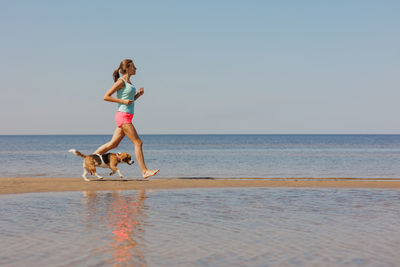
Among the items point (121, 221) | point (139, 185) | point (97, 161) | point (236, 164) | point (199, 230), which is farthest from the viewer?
point (236, 164)

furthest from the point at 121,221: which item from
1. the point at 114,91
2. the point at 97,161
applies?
the point at 97,161

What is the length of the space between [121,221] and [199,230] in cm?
115

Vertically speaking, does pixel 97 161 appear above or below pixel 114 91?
below

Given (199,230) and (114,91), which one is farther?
(114,91)

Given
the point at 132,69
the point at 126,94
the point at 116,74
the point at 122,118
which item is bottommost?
the point at 122,118

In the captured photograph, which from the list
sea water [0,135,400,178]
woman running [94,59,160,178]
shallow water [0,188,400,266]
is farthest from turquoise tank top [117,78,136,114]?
sea water [0,135,400,178]

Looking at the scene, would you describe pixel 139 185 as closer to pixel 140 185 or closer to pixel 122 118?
pixel 140 185

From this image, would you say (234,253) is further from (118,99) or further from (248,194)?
(118,99)

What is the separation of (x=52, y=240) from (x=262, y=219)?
2.73 meters

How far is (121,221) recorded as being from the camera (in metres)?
6.02

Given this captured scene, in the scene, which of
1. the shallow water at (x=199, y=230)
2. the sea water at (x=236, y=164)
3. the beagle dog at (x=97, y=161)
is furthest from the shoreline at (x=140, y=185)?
the sea water at (x=236, y=164)

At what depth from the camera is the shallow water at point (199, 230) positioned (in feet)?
13.9

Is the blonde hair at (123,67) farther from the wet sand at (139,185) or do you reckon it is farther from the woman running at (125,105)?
the wet sand at (139,185)

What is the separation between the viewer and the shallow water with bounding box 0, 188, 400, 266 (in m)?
4.24
